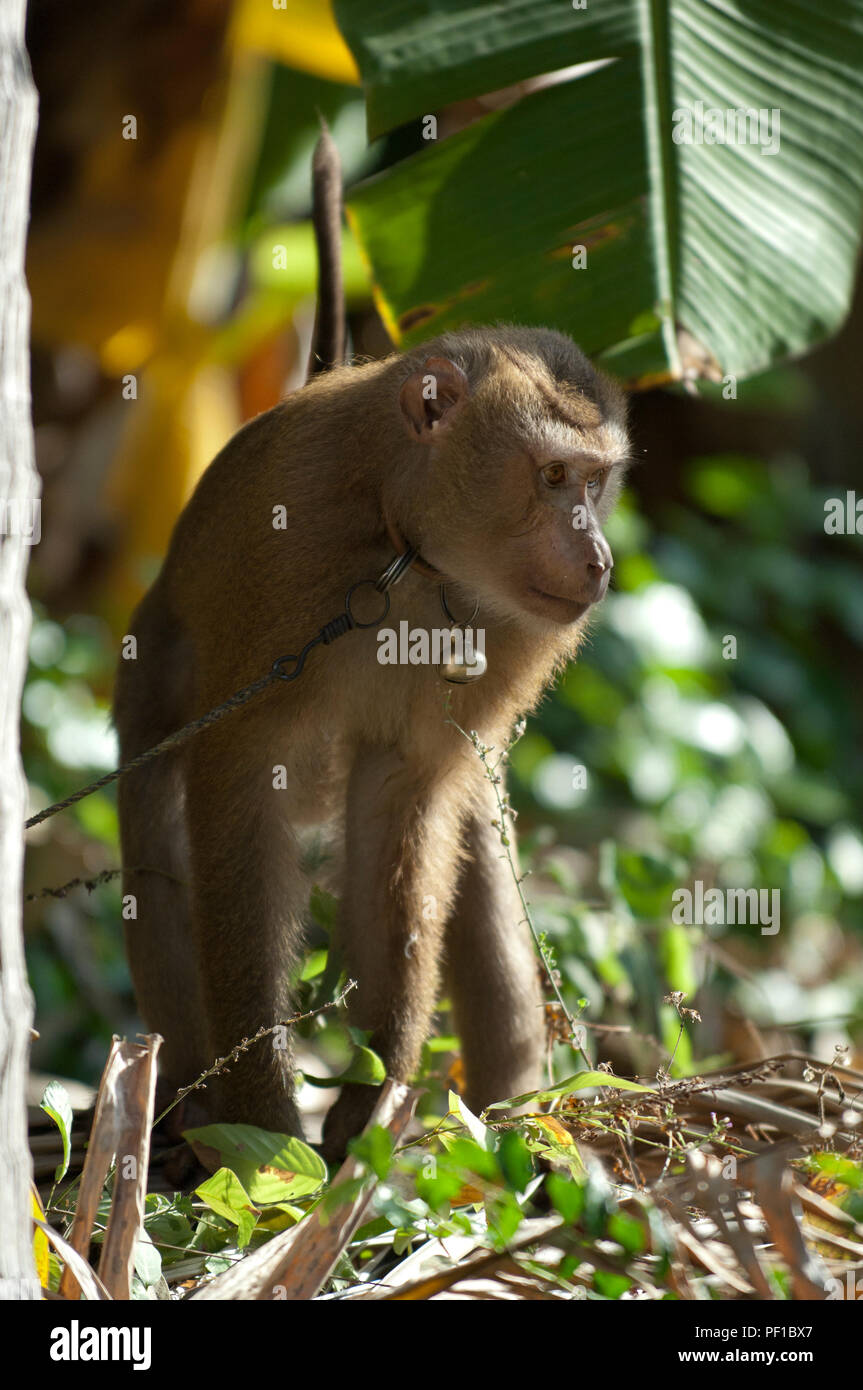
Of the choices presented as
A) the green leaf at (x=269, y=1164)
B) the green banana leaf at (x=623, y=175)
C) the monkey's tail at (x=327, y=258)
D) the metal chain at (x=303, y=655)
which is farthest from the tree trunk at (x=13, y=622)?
the green banana leaf at (x=623, y=175)

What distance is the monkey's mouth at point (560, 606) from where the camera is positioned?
310 centimetres

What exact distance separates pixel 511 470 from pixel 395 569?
1.10 ft

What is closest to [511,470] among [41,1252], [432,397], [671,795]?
[432,397]

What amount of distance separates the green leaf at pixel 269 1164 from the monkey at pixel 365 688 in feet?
1.22

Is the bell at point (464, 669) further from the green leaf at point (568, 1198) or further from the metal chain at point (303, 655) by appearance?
the green leaf at point (568, 1198)

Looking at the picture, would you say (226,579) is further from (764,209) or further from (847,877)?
(847,877)

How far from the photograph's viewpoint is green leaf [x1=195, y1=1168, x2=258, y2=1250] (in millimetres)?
2609

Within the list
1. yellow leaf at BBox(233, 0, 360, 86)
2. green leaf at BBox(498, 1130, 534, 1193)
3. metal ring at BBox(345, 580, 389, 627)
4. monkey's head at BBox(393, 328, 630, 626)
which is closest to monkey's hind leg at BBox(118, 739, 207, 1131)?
metal ring at BBox(345, 580, 389, 627)

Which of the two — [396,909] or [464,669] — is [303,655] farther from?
[396,909]

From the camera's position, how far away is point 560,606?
3.11 m

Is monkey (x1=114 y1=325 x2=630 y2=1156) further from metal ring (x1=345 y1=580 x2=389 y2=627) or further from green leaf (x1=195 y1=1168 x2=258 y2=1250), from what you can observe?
green leaf (x1=195 y1=1168 x2=258 y2=1250)

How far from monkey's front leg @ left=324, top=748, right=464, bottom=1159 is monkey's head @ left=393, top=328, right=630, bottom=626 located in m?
0.59
